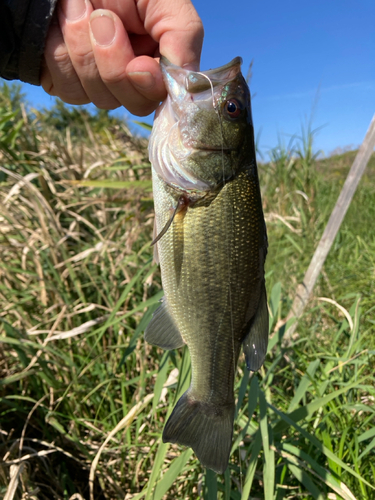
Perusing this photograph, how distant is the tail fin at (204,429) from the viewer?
121 centimetres

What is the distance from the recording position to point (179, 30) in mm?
1337

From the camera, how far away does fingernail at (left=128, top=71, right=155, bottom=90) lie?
131 cm

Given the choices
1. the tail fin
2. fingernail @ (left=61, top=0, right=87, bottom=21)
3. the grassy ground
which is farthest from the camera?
the grassy ground

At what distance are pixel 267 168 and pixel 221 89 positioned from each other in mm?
3517

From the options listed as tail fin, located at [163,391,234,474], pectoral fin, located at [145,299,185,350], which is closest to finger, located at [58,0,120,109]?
pectoral fin, located at [145,299,185,350]

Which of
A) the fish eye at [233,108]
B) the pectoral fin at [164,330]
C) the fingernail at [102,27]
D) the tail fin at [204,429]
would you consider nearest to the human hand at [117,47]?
the fingernail at [102,27]

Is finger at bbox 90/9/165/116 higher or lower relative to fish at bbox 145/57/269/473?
higher

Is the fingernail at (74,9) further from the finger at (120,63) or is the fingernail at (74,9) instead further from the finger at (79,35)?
the finger at (120,63)

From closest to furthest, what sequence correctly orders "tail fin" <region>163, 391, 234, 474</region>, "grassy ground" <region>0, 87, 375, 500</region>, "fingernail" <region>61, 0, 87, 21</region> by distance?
"tail fin" <region>163, 391, 234, 474</region> → "fingernail" <region>61, 0, 87, 21</region> → "grassy ground" <region>0, 87, 375, 500</region>

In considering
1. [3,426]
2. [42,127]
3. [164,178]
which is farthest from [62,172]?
[164,178]

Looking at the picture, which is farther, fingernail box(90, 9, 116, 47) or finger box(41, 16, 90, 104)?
finger box(41, 16, 90, 104)

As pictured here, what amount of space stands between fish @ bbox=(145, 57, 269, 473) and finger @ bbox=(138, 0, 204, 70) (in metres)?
0.08

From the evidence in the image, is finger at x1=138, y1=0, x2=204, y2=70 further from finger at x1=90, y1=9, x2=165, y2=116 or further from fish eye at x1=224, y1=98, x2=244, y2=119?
fish eye at x1=224, y1=98, x2=244, y2=119

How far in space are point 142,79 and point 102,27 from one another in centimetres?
21
